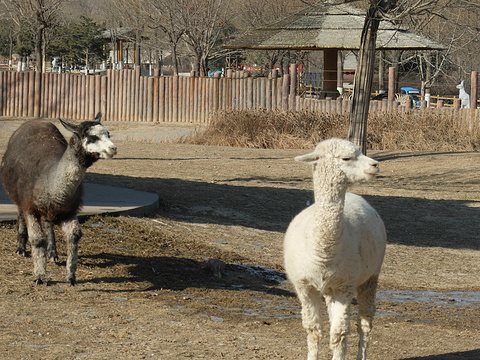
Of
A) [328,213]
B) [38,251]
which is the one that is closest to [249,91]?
[38,251]

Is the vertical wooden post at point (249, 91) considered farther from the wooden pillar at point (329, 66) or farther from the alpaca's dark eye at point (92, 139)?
the alpaca's dark eye at point (92, 139)

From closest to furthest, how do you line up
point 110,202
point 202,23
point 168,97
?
point 110,202 → point 168,97 → point 202,23

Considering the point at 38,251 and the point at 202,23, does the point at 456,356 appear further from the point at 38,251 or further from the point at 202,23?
the point at 202,23

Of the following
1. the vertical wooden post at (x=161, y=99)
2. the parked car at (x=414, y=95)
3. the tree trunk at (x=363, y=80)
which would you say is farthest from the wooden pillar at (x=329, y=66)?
the tree trunk at (x=363, y=80)

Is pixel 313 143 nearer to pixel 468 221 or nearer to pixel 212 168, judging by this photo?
pixel 212 168

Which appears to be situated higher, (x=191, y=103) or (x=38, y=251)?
(x=191, y=103)

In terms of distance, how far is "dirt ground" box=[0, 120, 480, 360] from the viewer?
5777mm

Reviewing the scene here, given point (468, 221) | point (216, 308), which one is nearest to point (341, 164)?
point (216, 308)

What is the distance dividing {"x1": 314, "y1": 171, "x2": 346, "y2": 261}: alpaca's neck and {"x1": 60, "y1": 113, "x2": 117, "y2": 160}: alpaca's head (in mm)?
2557

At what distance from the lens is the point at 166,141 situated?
21578 millimetres

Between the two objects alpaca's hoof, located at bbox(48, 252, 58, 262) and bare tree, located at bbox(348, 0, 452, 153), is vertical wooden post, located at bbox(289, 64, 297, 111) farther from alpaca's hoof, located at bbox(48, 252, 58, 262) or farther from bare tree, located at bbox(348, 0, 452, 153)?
alpaca's hoof, located at bbox(48, 252, 58, 262)

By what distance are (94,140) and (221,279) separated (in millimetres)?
2252

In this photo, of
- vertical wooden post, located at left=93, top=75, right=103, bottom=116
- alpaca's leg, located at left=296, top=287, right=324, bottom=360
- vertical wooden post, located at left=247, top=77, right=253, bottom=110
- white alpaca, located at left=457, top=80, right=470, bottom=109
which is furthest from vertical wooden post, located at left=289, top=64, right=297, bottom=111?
alpaca's leg, located at left=296, top=287, right=324, bottom=360

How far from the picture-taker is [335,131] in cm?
1998
